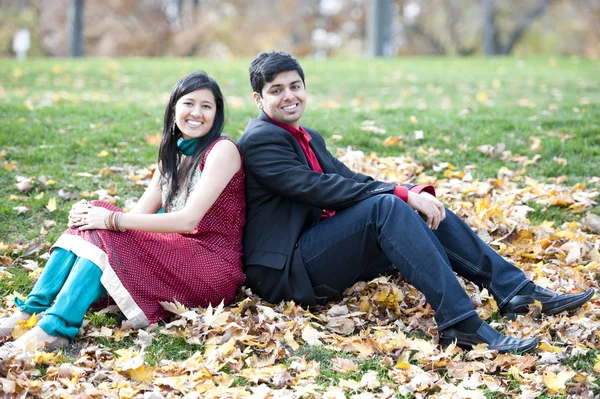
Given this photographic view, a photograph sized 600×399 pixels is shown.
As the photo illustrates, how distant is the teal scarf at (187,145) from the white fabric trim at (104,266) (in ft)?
2.73

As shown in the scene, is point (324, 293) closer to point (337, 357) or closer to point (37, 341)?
point (337, 357)

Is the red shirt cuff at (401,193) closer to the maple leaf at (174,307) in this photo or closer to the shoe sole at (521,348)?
the shoe sole at (521,348)

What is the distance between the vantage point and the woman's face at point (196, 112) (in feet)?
13.0

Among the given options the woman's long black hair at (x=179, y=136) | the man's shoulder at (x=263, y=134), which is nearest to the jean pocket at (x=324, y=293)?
the man's shoulder at (x=263, y=134)

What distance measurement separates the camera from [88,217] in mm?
3633

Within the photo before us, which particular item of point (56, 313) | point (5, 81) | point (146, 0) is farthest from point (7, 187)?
point (146, 0)

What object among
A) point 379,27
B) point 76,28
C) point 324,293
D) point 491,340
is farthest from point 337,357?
point 76,28

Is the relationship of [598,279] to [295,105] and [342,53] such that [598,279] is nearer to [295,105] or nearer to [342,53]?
[295,105]

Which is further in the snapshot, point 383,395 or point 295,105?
point 295,105

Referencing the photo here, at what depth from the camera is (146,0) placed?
28.9 m

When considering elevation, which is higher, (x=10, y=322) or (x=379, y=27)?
(x=379, y=27)

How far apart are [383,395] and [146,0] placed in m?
28.0

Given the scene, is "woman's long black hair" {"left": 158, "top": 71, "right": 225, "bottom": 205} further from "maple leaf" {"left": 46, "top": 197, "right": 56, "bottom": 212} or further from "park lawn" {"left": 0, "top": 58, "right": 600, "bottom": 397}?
"maple leaf" {"left": 46, "top": 197, "right": 56, "bottom": 212}

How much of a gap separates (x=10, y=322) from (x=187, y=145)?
1.34 m
